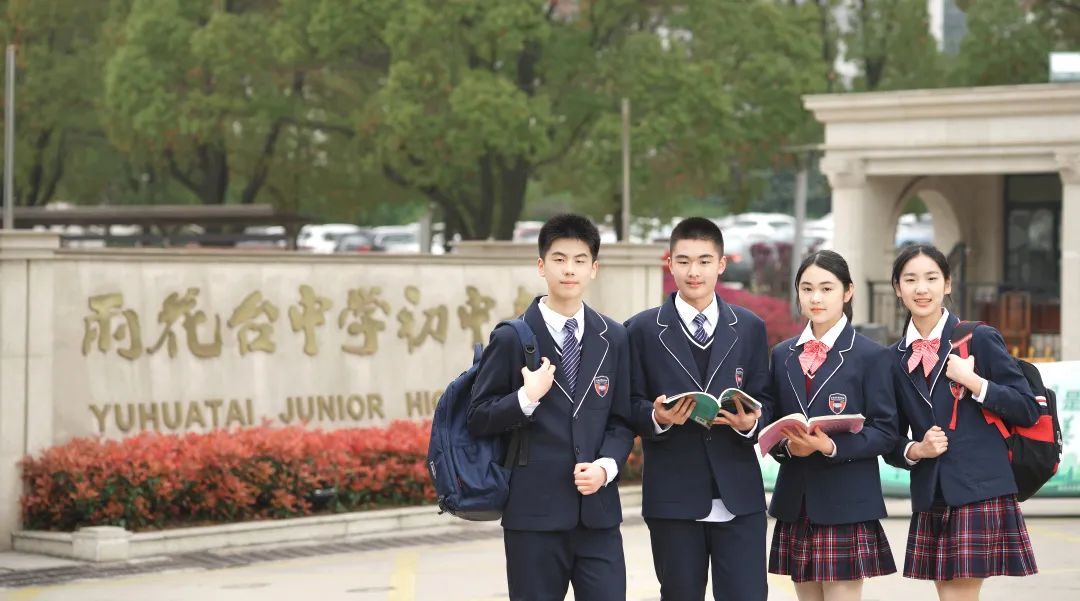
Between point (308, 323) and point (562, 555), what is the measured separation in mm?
8353

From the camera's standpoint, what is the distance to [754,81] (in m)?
29.1

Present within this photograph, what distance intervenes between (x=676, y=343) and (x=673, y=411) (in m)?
0.43

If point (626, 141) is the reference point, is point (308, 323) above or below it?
below

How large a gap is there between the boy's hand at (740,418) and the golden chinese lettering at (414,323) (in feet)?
29.6

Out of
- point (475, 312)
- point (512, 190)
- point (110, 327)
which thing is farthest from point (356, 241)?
point (110, 327)

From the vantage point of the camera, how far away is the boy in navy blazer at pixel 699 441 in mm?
6430

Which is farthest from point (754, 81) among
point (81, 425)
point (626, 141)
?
point (81, 425)

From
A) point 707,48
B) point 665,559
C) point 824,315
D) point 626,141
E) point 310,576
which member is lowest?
point 310,576

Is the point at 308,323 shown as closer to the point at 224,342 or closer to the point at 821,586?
the point at 224,342

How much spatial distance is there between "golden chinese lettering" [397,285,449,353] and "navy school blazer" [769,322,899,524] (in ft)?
28.4

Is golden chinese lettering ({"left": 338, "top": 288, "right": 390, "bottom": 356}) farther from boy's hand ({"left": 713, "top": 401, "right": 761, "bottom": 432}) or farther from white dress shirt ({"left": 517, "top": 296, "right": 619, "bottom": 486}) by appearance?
boy's hand ({"left": 713, "top": 401, "right": 761, "bottom": 432})

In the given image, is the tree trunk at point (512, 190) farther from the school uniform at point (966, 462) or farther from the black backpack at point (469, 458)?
the black backpack at point (469, 458)

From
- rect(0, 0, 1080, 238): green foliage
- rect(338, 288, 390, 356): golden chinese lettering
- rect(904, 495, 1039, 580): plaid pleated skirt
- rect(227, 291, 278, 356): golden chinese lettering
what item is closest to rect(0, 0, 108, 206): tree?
rect(0, 0, 1080, 238): green foliage

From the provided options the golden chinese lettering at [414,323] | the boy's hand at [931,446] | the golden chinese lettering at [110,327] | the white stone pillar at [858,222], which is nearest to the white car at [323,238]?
the white stone pillar at [858,222]
